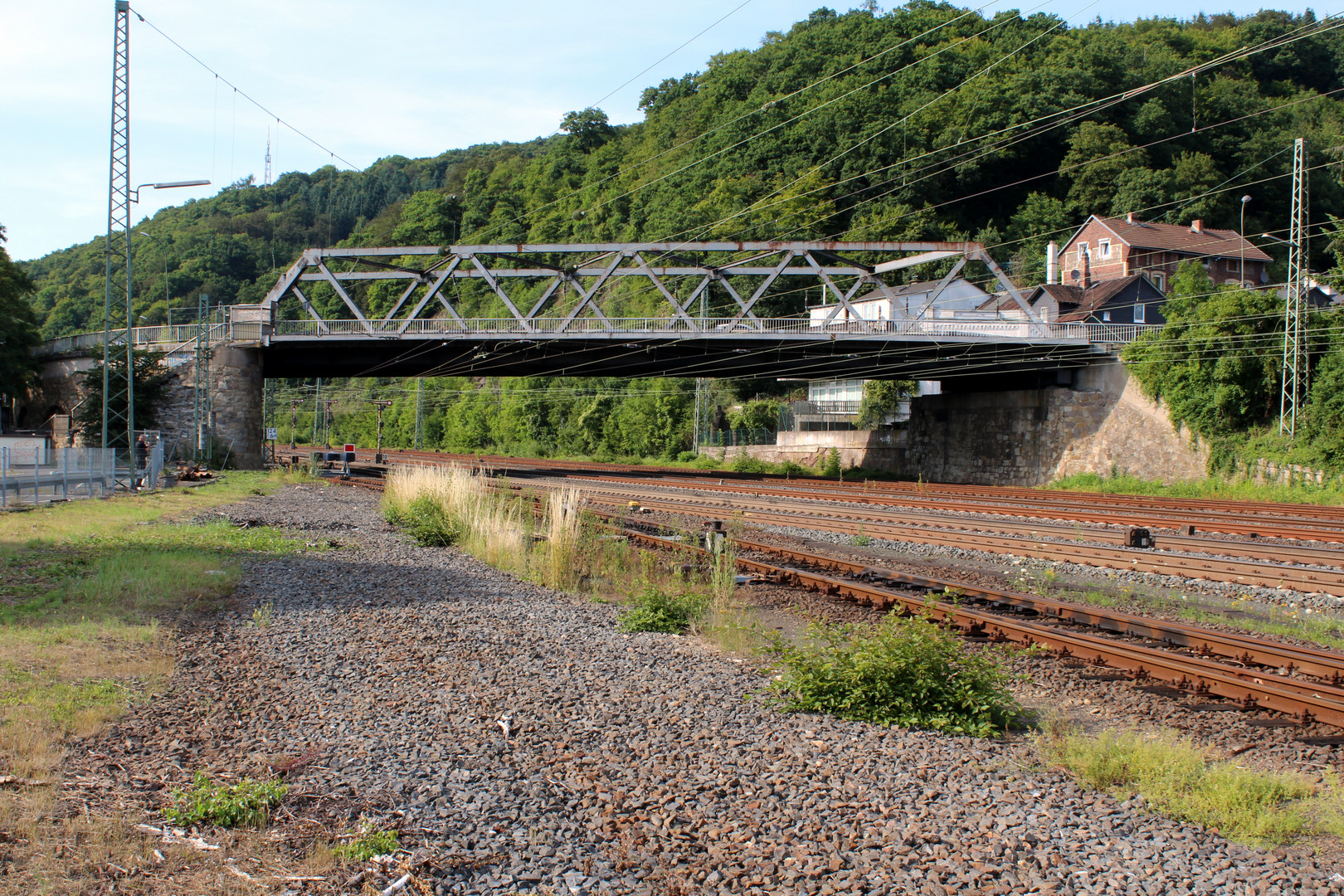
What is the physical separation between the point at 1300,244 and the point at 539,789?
34.0 metres

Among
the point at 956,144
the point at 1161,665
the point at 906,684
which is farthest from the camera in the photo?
the point at 956,144

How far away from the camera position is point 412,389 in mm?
104062

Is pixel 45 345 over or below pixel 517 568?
over

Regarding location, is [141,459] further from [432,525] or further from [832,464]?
[832,464]

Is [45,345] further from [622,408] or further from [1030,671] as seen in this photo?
[1030,671]

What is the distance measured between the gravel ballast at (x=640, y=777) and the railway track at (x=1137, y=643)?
7.57 ft

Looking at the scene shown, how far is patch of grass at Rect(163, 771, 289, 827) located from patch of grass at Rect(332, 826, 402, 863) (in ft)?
2.00

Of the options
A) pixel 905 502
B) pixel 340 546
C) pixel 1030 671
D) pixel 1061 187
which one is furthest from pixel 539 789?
pixel 1061 187

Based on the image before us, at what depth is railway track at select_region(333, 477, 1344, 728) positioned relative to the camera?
23.5ft

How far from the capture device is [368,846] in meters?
4.64

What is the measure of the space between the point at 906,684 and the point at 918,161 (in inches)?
3083

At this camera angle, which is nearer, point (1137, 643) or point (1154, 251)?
point (1137, 643)

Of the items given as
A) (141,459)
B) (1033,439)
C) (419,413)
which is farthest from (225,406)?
(419,413)

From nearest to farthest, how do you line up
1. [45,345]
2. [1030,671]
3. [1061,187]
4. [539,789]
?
[539,789] → [1030,671] → [45,345] → [1061,187]
